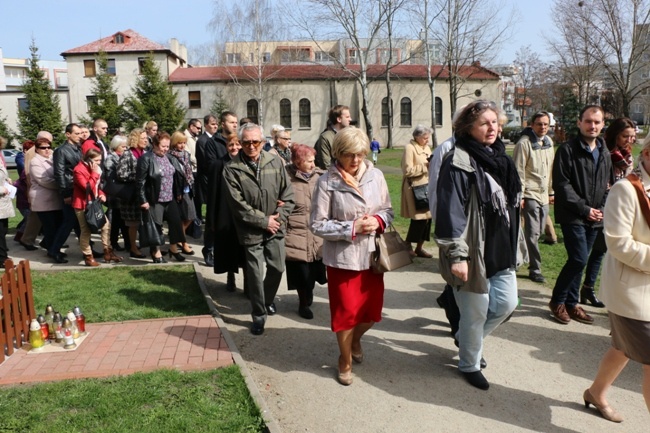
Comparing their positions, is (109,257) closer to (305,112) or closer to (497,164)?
(497,164)

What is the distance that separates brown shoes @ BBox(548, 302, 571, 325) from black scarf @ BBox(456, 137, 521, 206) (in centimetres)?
196

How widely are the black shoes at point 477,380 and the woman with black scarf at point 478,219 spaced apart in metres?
0.34

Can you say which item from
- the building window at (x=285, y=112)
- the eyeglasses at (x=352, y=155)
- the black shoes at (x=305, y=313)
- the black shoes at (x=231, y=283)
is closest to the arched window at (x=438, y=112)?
the building window at (x=285, y=112)

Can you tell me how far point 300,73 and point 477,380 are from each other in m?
43.0

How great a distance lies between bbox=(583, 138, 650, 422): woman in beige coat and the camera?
3.06 m

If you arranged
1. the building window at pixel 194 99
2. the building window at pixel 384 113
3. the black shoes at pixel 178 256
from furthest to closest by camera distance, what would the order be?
1. the building window at pixel 384 113
2. the building window at pixel 194 99
3. the black shoes at pixel 178 256

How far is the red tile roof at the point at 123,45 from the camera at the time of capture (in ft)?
150

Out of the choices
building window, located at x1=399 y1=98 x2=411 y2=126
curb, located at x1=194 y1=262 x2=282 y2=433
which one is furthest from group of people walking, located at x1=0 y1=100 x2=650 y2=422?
building window, located at x1=399 y1=98 x2=411 y2=126

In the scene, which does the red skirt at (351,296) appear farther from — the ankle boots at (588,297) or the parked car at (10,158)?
the parked car at (10,158)

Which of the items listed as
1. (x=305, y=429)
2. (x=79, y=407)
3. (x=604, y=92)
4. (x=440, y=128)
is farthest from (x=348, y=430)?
(x=604, y=92)

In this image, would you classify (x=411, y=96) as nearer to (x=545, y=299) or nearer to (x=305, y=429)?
(x=545, y=299)

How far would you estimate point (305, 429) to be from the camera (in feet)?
11.5

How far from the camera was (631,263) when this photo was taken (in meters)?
3.06

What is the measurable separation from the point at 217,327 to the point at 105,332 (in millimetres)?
1075
